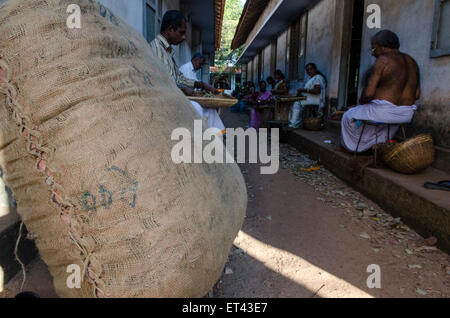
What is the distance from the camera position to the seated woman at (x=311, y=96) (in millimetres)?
6875

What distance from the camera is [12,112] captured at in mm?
1076

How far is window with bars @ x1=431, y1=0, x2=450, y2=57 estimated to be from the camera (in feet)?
10.7

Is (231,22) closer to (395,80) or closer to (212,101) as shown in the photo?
(395,80)

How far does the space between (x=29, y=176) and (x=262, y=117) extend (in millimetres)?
7611

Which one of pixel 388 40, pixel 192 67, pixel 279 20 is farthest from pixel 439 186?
pixel 279 20

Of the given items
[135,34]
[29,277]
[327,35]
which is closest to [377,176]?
[135,34]

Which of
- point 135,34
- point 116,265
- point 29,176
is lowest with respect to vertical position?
point 116,265

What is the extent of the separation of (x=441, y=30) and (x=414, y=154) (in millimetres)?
1514

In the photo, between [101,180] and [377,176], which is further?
[377,176]

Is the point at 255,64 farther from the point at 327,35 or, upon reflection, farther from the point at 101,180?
the point at 101,180

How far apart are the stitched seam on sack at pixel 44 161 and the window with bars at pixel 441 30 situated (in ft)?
12.5

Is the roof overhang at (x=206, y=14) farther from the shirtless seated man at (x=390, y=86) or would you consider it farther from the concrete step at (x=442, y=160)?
the concrete step at (x=442, y=160)

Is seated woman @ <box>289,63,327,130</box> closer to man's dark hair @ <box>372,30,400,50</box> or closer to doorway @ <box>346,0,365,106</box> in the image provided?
doorway @ <box>346,0,365,106</box>

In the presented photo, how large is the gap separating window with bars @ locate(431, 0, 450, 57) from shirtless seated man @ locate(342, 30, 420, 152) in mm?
257
